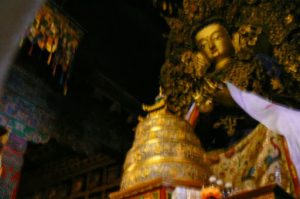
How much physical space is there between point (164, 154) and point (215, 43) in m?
1.65

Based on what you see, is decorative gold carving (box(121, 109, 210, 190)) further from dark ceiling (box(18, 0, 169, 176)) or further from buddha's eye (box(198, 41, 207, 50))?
dark ceiling (box(18, 0, 169, 176))

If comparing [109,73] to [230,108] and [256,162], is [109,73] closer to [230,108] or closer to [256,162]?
[230,108]

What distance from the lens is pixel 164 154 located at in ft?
13.2

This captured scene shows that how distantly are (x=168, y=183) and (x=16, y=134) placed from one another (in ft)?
7.31

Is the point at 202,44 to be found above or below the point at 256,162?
above

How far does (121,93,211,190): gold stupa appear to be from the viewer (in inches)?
153

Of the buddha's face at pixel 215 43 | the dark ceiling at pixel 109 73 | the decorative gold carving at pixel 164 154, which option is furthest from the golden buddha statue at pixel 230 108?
the dark ceiling at pixel 109 73

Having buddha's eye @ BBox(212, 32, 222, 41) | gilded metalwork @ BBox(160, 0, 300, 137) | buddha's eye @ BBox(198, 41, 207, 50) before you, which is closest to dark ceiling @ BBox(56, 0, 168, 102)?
gilded metalwork @ BBox(160, 0, 300, 137)

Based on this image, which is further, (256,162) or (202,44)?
(202,44)

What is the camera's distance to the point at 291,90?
4.38 metres

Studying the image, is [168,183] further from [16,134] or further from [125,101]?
[125,101]

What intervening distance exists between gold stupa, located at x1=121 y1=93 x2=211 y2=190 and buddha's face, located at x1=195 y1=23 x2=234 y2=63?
0.97 m

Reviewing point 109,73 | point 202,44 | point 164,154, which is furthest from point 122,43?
point 164,154

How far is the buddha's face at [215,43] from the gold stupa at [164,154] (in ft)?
3.18
